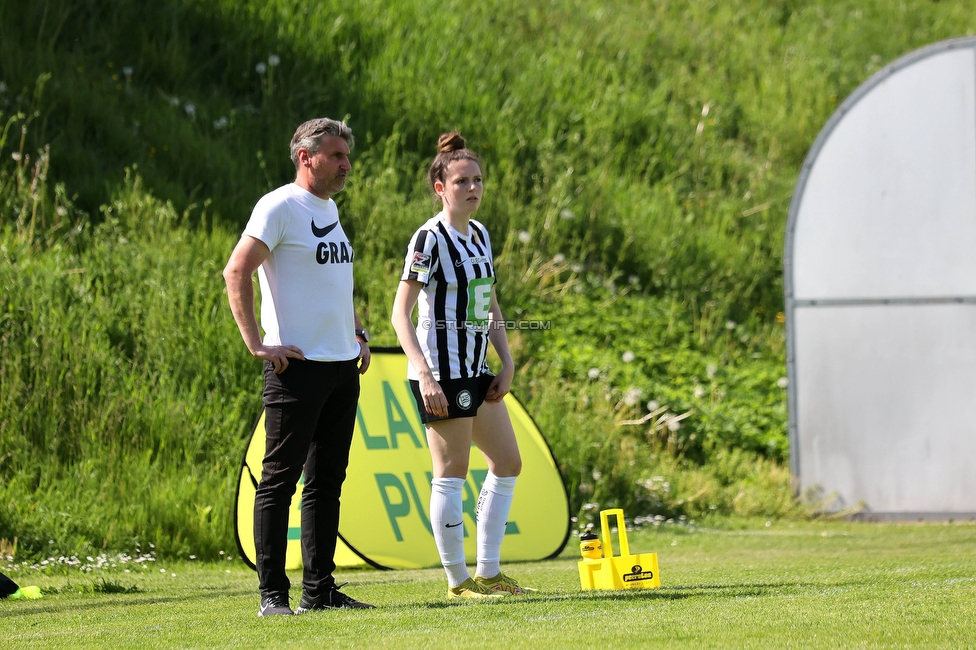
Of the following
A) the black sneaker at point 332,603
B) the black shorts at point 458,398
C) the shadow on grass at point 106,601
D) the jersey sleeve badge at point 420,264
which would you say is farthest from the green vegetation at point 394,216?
the jersey sleeve badge at point 420,264

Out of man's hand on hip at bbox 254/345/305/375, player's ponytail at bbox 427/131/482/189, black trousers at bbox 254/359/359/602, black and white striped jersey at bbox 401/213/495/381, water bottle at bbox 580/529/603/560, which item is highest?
player's ponytail at bbox 427/131/482/189

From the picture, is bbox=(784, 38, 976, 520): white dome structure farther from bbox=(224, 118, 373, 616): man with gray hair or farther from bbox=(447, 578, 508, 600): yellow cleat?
bbox=(224, 118, 373, 616): man with gray hair

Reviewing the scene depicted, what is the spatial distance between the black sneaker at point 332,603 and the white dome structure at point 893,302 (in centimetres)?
572

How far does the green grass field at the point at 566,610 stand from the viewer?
12.1 feet

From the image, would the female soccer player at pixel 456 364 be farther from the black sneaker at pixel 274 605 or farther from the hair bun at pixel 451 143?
the black sneaker at pixel 274 605

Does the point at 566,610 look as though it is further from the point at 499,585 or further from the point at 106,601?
the point at 106,601

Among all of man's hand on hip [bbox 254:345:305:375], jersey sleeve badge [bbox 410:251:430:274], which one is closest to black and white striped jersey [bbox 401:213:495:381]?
jersey sleeve badge [bbox 410:251:430:274]

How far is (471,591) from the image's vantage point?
191 inches

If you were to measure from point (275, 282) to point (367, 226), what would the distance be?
6571 millimetres

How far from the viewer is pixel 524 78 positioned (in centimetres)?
1336

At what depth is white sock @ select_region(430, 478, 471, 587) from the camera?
15.9 feet

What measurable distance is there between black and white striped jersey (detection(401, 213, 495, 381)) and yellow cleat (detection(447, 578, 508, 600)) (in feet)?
2.86

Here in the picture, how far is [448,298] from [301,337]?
687mm

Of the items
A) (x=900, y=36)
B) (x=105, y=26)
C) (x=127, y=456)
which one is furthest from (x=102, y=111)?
(x=900, y=36)
